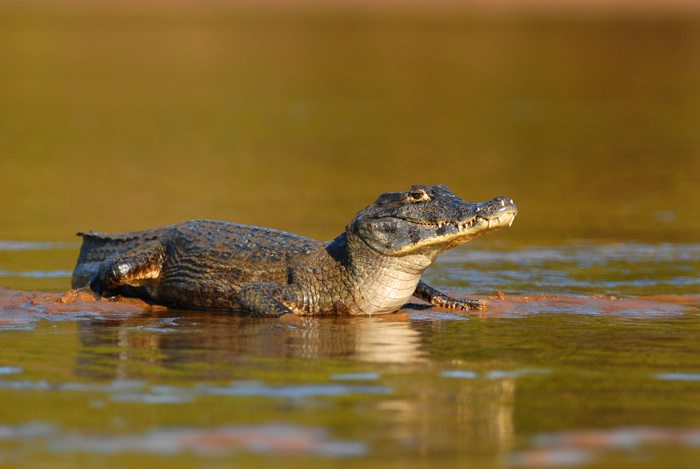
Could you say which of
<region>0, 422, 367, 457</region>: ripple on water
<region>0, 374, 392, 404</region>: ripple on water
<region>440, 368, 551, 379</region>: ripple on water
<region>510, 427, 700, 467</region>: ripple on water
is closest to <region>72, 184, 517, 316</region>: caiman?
<region>440, 368, 551, 379</region>: ripple on water

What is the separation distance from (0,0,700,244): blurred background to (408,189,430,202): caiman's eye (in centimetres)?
389

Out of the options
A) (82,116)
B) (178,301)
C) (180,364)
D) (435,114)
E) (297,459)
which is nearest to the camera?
(297,459)

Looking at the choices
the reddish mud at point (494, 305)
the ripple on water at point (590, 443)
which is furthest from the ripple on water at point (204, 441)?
the reddish mud at point (494, 305)

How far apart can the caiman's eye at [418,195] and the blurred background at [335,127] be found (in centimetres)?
389

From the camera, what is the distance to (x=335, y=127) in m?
24.3

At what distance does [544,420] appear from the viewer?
6297mm

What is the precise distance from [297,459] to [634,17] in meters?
61.0

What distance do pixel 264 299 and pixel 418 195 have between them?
129 cm

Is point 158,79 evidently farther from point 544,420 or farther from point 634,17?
point 634,17

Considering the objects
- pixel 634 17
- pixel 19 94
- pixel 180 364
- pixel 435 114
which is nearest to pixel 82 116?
pixel 19 94

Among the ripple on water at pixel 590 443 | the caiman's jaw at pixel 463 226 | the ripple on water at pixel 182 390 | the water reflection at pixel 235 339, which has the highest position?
the caiman's jaw at pixel 463 226

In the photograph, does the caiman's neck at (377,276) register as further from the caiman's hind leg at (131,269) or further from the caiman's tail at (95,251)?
the caiman's tail at (95,251)

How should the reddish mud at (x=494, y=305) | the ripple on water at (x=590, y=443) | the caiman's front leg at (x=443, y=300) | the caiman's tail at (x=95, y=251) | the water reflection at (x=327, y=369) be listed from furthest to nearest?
1. the caiman's tail at (x=95, y=251)
2. the caiman's front leg at (x=443, y=300)
3. the reddish mud at (x=494, y=305)
4. the water reflection at (x=327, y=369)
5. the ripple on water at (x=590, y=443)

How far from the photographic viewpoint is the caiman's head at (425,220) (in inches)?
363
